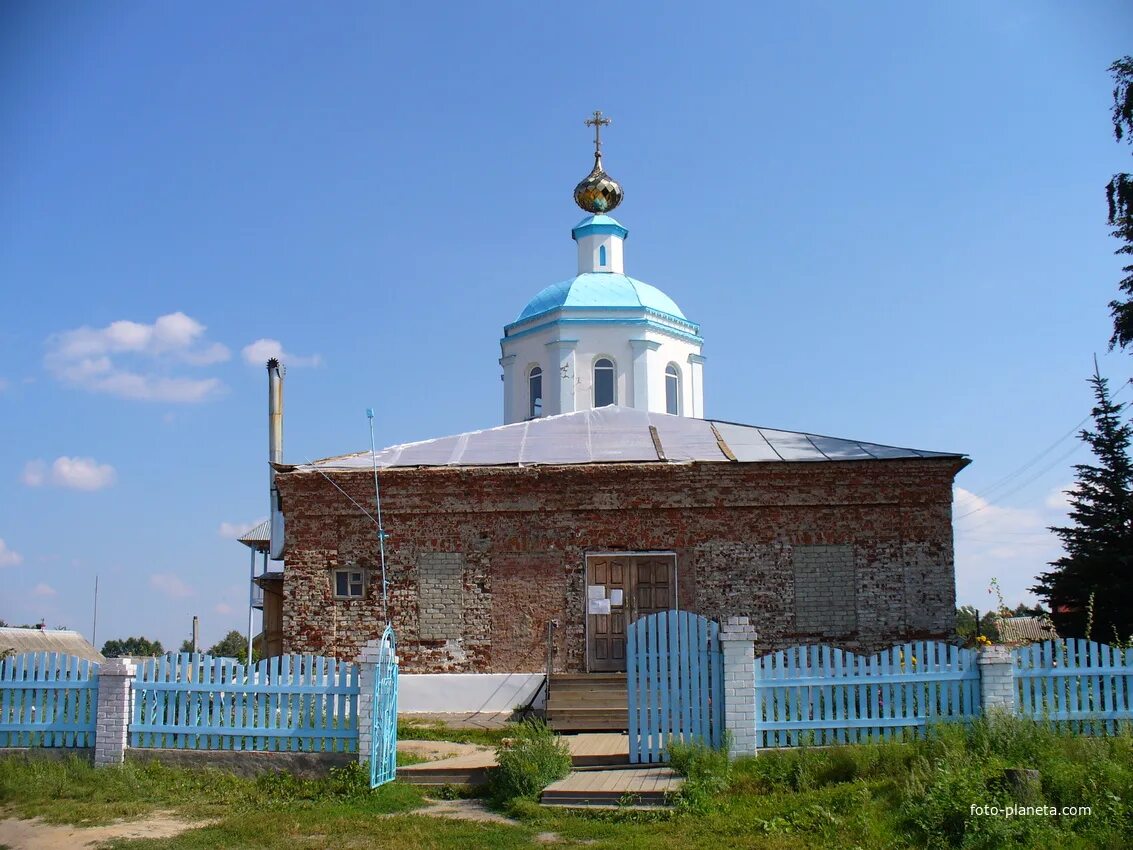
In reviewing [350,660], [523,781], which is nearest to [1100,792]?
[523,781]

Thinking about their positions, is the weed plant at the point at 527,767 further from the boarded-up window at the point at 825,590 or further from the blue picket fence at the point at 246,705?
the boarded-up window at the point at 825,590

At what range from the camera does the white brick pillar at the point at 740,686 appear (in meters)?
10.5

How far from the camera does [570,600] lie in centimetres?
1661

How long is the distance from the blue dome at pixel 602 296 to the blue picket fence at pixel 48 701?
54.7 feet

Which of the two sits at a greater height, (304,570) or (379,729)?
(304,570)

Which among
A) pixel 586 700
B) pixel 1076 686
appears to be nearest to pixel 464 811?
pixel 586 700

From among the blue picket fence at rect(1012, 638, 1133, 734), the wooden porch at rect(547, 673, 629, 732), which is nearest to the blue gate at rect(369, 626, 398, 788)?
the wooden porch at rect(547, 673, 629, 732)

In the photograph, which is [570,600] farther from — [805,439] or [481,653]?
[805,439]

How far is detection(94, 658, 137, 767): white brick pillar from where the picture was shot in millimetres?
11164

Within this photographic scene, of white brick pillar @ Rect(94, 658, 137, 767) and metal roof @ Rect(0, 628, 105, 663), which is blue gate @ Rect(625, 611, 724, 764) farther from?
metal roof @ Rect(0, 628, 105, 663)

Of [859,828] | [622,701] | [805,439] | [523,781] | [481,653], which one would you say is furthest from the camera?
[805,439]

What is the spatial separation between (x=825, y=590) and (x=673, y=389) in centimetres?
1117

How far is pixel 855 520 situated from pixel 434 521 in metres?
6.40

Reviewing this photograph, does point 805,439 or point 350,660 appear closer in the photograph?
point 350,660
